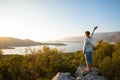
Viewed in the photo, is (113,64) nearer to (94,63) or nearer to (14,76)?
(94,63)

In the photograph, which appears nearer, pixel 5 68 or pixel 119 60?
pixel 119 60

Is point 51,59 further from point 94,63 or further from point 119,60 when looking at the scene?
point 119,60

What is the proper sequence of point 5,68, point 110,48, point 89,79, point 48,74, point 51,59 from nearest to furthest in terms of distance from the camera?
point 89,79 → point 48,74 → point 51,59 → point 5,68 → point 110,48

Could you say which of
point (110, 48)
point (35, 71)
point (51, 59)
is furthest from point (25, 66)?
point (110, 48)

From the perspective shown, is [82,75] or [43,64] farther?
[43,64]

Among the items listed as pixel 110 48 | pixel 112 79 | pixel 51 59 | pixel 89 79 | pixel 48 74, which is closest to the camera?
pixel 89 79

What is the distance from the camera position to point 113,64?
1458 centimetres

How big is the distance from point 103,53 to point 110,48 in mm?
1456

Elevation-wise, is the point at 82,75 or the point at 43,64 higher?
the point at 43,64

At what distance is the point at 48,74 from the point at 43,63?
2.00 m

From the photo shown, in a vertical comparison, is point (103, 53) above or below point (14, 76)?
above

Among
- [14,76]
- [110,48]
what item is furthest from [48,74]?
[110,48]

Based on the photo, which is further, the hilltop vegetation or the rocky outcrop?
the hilltop vegetation

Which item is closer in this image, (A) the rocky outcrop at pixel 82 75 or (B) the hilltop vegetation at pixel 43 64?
(A) the rocky outcrop at pixel 82 75
